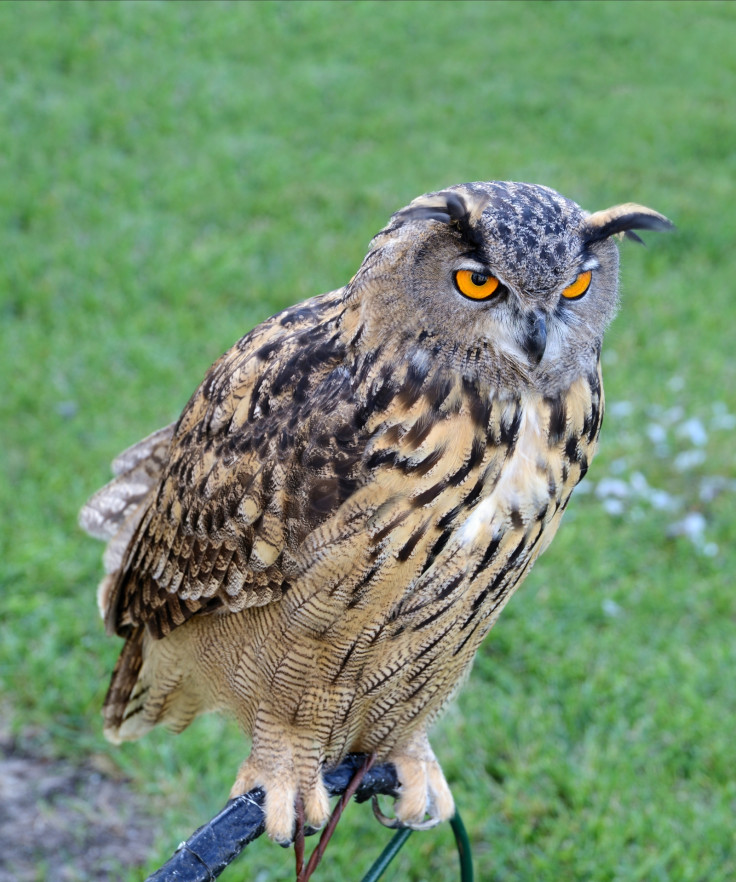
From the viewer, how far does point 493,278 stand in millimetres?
1422

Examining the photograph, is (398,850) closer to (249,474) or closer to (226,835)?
(226,835)

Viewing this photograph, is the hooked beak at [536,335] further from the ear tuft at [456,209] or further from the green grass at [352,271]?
the green grass at [352,271]

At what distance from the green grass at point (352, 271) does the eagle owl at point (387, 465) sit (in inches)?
46.1

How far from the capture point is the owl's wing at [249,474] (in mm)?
1552

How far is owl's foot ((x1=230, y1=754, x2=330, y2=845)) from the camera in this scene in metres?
1.97

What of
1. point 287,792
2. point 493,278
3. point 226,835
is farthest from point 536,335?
point 287,792

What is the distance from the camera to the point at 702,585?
3879 millimetres

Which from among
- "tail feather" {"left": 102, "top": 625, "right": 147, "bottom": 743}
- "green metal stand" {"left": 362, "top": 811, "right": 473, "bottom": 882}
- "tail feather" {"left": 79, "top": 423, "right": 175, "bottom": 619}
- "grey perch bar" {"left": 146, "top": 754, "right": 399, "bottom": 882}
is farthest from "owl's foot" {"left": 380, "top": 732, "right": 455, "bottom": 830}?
"tail feather" {"left": 79, "top": 423, "right": 175, "bottom": 619}

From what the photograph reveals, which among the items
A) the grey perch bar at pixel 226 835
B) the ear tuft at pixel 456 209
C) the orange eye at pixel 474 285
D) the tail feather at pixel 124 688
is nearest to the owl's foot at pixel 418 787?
the grey perch bar at pixel 226 835

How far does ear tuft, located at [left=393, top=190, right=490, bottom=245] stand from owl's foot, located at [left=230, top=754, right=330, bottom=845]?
3.82 ft

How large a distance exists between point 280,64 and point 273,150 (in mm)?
1681

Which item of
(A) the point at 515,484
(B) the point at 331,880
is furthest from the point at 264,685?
(B) the point at 331,880

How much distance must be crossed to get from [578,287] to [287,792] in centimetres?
117

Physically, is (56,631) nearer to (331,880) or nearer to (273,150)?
(331,880)
